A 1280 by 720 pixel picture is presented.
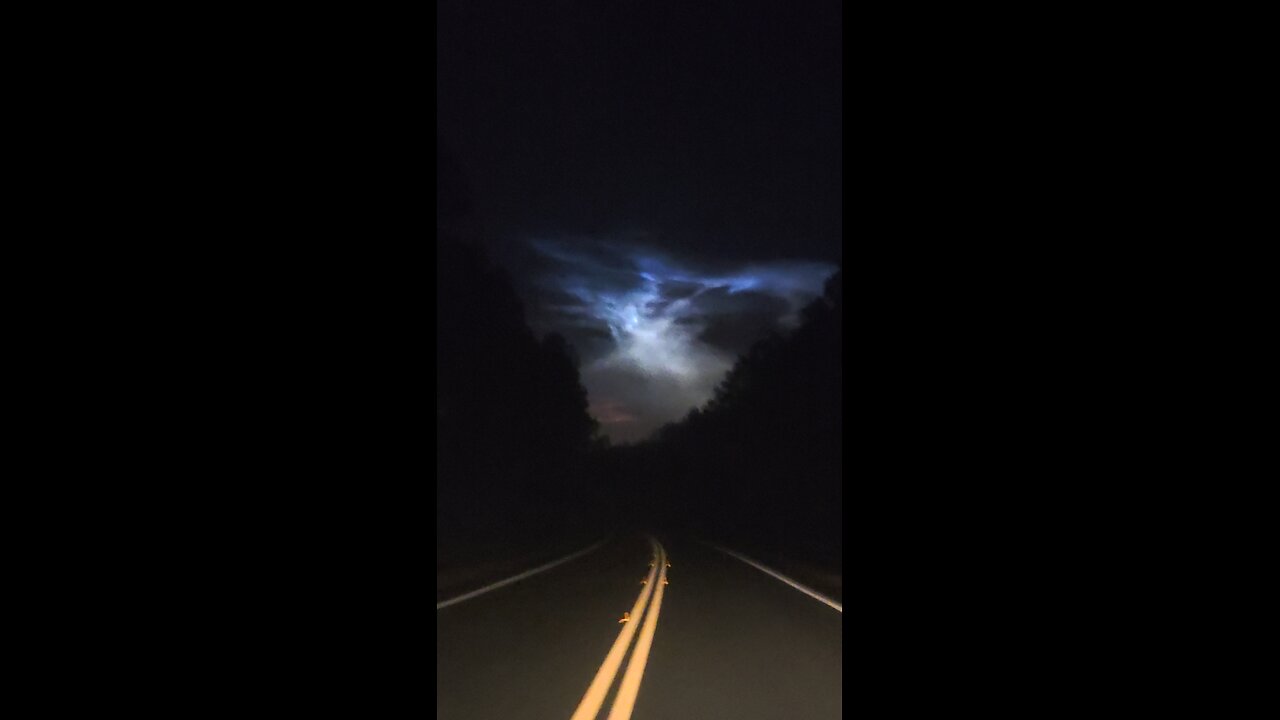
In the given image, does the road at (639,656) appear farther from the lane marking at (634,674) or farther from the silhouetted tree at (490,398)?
the silhouetted tree at (490,398)

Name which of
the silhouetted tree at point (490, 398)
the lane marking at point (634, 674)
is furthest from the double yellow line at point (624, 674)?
the silhouetted tree at point (490, 398)

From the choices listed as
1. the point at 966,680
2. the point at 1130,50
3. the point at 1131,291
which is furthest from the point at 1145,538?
the point at 1130,50

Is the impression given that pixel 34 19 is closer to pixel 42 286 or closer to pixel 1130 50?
pixel 42 286

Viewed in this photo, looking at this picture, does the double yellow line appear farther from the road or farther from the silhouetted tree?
the silhouetted tree

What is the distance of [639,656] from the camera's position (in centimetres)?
816

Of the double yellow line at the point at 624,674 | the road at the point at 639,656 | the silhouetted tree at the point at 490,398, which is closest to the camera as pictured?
the double yellow line at the point at 624,674

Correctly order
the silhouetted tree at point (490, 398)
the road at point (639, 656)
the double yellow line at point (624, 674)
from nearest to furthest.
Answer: the double yellow line at point (624, 674) → the road at point (639, 656) → the silhouetted tree at point (490, 398)

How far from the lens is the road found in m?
6.15

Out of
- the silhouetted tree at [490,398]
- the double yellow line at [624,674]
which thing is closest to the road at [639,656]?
the double yellow line at [624,674]

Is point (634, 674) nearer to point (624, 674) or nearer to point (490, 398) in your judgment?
point (624, 674)

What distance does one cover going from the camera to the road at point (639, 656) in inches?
242

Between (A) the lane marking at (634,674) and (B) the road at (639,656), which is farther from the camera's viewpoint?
(B) the road at (639,656)

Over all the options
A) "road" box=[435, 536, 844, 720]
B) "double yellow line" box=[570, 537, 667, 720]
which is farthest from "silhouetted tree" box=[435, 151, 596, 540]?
"double yellow line" box=[570, 537, 667, 720]

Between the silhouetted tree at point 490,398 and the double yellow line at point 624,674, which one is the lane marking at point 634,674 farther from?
the silhouetted tree at point 490,398
